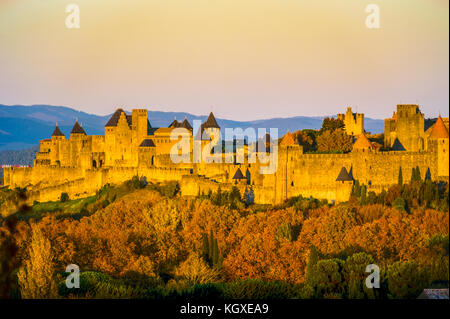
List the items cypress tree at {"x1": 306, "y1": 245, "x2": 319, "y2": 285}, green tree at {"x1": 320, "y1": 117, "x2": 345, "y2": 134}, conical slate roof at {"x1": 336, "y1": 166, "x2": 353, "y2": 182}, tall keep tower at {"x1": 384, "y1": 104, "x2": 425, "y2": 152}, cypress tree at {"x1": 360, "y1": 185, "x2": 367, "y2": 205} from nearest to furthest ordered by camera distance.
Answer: cypress tree at {"x1": 306, "y1": 245, "x2": 319, "y2": 285} < cypress tree at {"x1": 360, "y1": 185, "x2": 367, "y2": 205} < conical slate roof at {"x1": 336, "y1": 166, "x2": 353, "y2": 182} < tall keep tower at {"x1": 384, "y1": 104, "x2": 425, "y2": 152} < green tree at {"x1": 320, "y1": 117, "x2": 345, "y2": 134}

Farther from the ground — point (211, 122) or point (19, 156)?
point (211, 122)

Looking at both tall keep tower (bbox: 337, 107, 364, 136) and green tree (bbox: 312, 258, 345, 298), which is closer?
green tree (bbox: 312, 258, 345, 298)

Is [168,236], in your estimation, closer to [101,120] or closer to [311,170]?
[311,170]

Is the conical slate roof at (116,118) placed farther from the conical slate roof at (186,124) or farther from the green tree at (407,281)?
the green tree at (407,281)

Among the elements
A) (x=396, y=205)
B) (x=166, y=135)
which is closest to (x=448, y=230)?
(x=396, y=205)

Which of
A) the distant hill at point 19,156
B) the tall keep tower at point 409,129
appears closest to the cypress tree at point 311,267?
the tall keep tower at point 409,129

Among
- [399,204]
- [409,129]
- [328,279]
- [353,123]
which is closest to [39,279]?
[328,279]

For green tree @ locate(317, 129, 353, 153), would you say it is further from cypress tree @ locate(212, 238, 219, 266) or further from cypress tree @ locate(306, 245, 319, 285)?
cypress tree @ locate(306, 245, 319, 285)

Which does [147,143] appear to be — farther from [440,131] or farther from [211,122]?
[440,131]

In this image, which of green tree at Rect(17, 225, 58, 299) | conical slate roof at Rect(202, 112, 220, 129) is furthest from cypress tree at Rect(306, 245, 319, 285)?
conical slate roof at Rect(202, 112, 220, 129)

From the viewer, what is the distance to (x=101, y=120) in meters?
85.0

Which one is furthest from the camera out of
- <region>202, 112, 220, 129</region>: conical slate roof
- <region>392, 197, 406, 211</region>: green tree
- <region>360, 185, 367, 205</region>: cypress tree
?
<region>202, 112, 220, 129</region>: conical slate roof

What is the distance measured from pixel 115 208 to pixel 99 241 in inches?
212

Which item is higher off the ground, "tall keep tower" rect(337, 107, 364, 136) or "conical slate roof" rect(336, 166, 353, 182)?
"tall keep tower" rect(337, 107, 364, 136)
